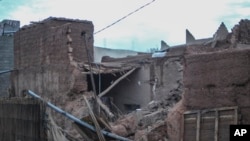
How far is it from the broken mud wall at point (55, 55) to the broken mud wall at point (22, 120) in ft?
6.59

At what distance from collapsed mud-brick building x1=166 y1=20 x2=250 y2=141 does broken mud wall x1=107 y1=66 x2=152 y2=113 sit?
5960 millimetres

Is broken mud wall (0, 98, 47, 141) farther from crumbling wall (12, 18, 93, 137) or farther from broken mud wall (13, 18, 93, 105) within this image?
broken mud wall (13, 18, 93, 105)

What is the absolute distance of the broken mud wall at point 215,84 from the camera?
27.3ft

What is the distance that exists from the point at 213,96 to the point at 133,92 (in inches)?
308

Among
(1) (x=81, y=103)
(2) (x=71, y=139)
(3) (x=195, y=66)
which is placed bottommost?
(2) (x=71, y=139)

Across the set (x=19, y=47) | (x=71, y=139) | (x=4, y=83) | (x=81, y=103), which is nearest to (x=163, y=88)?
(x=81, y=103)

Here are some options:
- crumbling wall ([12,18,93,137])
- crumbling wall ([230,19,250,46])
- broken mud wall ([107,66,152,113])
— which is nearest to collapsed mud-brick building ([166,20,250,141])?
crumbling wall ([230,19,250,46])

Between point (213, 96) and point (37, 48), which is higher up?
point (37, 48)

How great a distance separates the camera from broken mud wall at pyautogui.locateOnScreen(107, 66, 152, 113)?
15844mm

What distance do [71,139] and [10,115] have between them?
2.17 metres

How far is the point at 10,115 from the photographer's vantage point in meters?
13.1

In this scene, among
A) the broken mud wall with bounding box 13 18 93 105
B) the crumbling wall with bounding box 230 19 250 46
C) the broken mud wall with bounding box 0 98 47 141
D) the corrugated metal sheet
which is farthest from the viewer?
the broken mud wall with bounding box 13 18 93 105

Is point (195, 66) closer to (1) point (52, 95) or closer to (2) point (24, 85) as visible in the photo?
(1) point (52, 95)

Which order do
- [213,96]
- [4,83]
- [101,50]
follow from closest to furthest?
[213,96], [4,83], [101,50]
